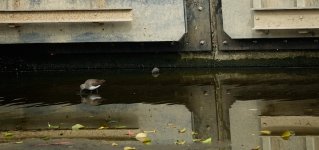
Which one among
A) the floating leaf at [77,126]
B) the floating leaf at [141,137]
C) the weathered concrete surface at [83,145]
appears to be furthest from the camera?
the floating leaf at [77,126]

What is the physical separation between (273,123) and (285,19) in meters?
5.08

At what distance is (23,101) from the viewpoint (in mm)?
10328

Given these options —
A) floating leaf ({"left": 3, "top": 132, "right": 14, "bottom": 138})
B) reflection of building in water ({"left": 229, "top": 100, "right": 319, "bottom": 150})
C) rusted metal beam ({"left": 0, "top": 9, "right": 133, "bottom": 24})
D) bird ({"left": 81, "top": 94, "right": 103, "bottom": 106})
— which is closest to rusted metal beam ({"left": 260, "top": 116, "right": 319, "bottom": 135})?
reflection of building in water ({"left": 229, "top": 100, "right": 319, "bottom": 150})

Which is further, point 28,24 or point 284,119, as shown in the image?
point 28,24

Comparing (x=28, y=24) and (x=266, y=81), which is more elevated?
(x=28, y=24)

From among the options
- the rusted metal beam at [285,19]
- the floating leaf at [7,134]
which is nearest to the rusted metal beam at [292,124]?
the floating leaf at [7,134]

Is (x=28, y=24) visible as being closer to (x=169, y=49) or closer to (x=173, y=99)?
(x=169, y=49)

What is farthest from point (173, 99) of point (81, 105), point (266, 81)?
point (266, 81)

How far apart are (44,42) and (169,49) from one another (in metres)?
2.72

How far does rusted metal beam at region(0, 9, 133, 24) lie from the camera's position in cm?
1306

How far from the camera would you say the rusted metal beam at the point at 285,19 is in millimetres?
12383

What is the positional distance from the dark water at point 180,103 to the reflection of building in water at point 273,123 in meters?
0.01

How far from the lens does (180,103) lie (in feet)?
31.8

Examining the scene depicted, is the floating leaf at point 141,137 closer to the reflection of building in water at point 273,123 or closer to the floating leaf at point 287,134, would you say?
the reflection of building in water at point 273,123
